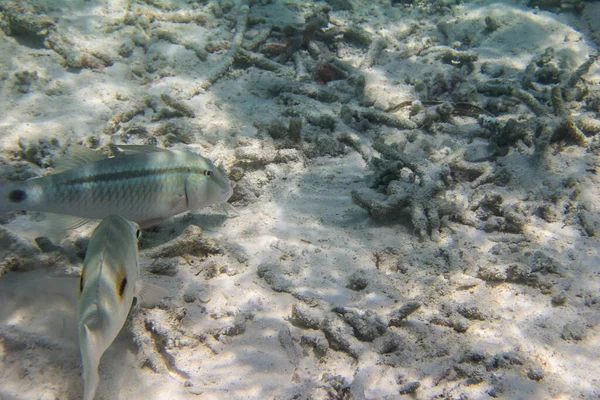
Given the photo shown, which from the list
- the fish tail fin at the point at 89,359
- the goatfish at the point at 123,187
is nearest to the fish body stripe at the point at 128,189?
the goatfish at the point at 123,187

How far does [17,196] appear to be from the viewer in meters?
2.48

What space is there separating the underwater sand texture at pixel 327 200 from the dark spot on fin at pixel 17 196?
11.9 inches

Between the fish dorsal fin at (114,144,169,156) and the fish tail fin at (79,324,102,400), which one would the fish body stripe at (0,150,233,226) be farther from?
the fish tail fin at (79,324,102,400)

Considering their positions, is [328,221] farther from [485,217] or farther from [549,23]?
[549,23]

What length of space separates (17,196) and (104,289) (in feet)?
4.38

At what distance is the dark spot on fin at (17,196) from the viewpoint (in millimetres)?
2461

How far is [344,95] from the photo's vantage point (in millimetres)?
5520

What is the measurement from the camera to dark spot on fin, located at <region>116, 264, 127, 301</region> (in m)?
1.79

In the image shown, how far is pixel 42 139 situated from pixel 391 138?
4.12 metres

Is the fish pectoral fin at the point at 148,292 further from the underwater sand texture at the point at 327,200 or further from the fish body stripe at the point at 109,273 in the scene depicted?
the underwater sand texture at the point at 327,200

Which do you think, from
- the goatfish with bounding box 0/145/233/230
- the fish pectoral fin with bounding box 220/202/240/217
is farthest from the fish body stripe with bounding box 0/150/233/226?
the fish pectoral fin with bounding box 220/202/240/217

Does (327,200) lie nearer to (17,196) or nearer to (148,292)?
(148,292)

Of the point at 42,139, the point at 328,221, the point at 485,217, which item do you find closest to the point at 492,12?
the point at 485,217

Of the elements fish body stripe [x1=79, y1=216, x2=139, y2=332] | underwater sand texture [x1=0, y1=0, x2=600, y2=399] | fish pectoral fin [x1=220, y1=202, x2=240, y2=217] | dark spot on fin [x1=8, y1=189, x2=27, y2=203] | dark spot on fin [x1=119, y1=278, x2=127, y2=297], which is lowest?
fish pectoral fin [x1=220, y1=202, x2=240, y2=217]
